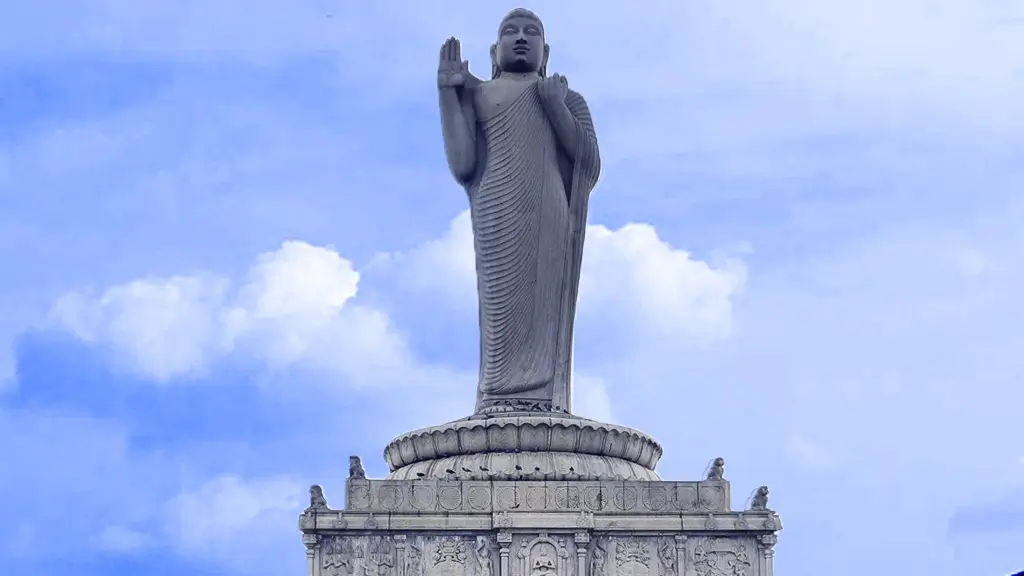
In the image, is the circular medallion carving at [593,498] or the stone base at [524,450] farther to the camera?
the stone base at [524,450]

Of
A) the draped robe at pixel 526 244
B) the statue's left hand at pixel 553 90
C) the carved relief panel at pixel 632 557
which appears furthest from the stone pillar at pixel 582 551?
the statue's left hand at pixel 553 90

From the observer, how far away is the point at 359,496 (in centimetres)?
2000

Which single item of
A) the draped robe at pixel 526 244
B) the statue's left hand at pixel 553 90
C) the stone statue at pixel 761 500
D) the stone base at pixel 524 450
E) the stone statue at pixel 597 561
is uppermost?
the statue's left hand at pixel 553 90

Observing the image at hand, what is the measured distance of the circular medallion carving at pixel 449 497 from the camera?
19.8 metres

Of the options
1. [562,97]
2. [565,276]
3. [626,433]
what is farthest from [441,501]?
[562,97]

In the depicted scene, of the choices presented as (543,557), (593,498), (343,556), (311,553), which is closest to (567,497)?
(593,498)

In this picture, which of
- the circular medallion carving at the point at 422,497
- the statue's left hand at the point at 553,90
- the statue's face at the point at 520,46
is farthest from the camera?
the statue's face at the point at 520,46

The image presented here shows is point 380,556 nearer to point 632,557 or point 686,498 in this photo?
point 632,557

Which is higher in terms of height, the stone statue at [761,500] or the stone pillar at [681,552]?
the stone statue at [761,500]

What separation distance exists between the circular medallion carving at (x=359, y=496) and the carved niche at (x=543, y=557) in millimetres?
1835

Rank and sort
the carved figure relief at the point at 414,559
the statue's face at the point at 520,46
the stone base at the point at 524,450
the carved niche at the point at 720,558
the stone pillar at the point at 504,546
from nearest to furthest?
1. the stone pillar at the point at 504,546
2. the carved figure relief at the point at 414,559
3. the carved niche at the point at 720,558
4. the stone base at the point at 524,450
5. the statue's face at the point at 520,46

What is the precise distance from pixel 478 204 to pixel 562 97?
1.74 metres

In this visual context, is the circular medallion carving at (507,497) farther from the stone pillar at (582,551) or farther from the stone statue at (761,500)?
the stone statue at (761,500)

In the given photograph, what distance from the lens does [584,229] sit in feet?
75.8
